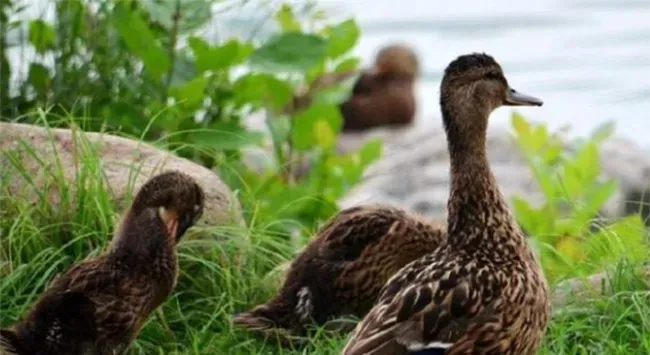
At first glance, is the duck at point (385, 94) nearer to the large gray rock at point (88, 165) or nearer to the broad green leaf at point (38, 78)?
the broad green leaf at point (38, 78)

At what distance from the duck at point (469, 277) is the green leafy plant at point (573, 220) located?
0.85m

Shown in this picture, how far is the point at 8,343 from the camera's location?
21.2ft

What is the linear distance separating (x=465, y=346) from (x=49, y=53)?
12.2 feet

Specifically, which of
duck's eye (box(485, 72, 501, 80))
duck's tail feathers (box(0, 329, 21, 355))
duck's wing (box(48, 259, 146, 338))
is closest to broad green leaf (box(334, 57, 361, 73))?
duck's eye (box(485, 72, 501, 80))

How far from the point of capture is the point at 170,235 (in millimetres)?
6816

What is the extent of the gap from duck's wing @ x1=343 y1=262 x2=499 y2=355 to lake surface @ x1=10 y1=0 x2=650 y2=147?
9738 millimetres

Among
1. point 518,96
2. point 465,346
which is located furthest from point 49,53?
point 465,346

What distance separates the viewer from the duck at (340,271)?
710 centimetres

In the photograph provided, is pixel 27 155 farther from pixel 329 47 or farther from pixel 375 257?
pixel 329 47

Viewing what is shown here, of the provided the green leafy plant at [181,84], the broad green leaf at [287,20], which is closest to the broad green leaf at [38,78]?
the green leafy plant at [181,84]

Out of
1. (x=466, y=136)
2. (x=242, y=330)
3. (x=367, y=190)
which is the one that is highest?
(x=466, y=136)

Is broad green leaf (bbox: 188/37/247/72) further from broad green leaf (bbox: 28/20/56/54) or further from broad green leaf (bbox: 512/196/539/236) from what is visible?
broad green leaf (bbox: 512/196/539/236)

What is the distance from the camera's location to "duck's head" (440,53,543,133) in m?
6.55

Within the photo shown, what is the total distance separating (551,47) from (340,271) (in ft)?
43.0
